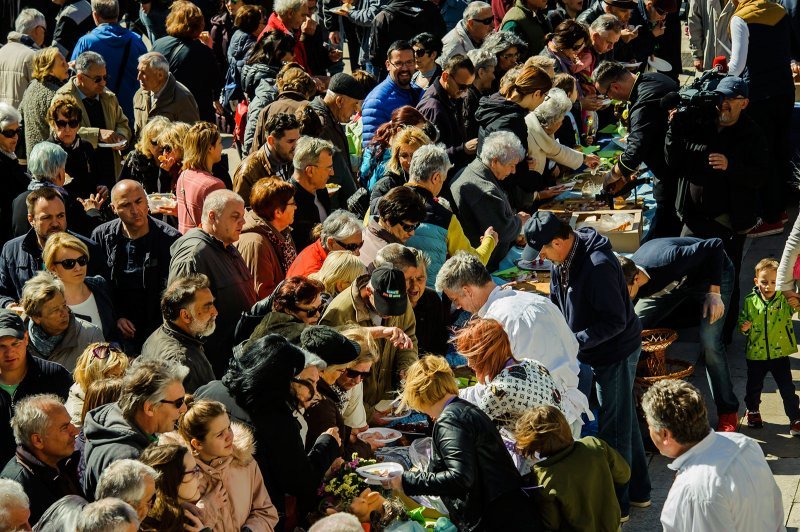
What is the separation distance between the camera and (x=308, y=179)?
7758mm

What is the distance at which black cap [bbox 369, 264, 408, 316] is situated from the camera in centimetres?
609

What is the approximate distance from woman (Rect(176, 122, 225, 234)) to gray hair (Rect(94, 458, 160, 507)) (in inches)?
137

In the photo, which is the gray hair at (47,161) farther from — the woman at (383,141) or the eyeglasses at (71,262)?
the woman at (383,141)

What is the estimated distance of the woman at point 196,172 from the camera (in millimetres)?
7688

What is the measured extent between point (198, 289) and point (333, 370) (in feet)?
2.77

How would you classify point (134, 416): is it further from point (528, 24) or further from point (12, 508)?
point (528, 24)

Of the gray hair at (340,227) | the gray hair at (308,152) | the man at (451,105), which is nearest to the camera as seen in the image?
the gray hair at (340,227)

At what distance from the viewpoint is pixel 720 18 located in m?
11.9

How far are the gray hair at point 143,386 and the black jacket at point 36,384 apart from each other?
2.71 feet

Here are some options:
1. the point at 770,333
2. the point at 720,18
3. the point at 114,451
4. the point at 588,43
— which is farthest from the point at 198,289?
the point at 720,18

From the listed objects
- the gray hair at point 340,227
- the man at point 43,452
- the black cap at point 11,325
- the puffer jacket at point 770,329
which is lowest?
the puffer jacket at point 770,329

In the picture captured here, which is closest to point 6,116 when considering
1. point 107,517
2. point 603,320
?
point 603,320

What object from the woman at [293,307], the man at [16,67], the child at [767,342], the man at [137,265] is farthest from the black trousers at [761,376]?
the man at [16,67]

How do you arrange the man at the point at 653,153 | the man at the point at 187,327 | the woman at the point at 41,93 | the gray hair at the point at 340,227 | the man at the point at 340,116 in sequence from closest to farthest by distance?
the man at the point at 187,327, the gray hair at the point at 340,227, the man at the point at 340,116, the man at the point at 653,153, the woman at the point at 41,93
